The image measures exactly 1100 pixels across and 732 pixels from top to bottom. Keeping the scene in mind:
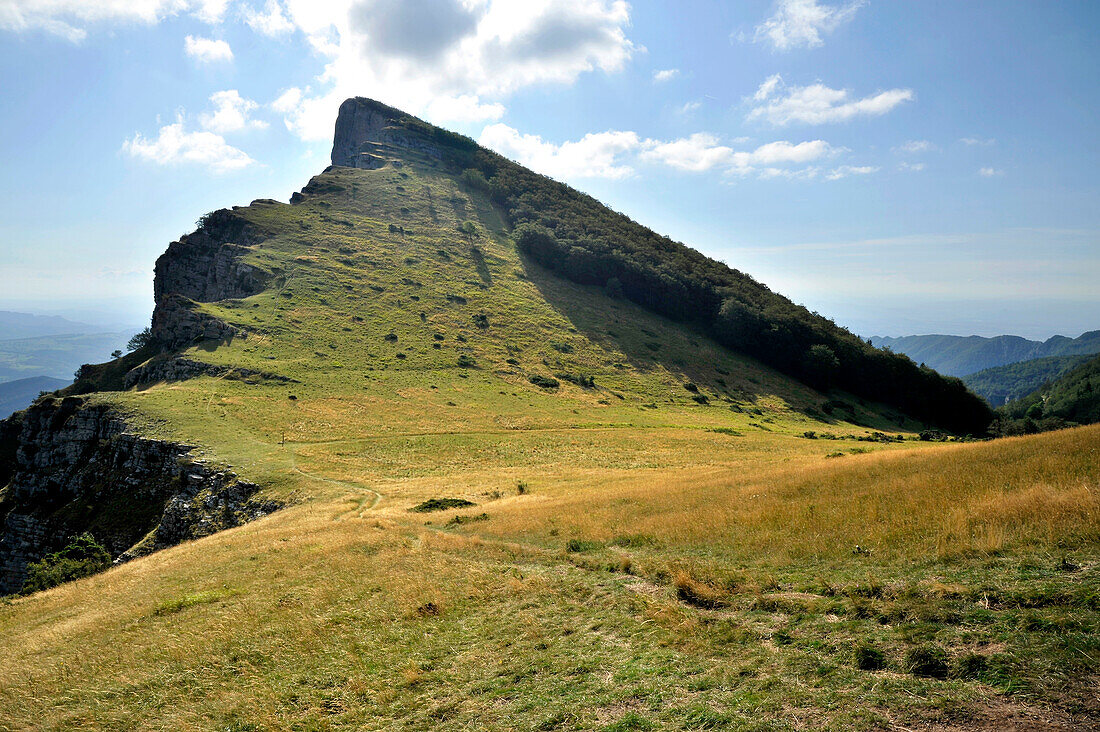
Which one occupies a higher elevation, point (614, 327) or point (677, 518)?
point (614, 327)

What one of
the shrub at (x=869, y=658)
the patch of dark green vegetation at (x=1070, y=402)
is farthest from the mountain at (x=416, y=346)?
the patch of dark green vegetation at (x=1070, y=402)

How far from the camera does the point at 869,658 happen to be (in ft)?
24.6

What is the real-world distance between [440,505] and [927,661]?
1064 inches

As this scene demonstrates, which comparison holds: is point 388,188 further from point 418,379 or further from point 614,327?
point 418,379

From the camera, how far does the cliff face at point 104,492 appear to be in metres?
35.8

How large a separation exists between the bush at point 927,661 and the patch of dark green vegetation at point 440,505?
2566 centimetres

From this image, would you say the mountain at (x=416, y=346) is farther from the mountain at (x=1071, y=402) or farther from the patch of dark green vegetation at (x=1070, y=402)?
the mountain at (x=1071, y=402)

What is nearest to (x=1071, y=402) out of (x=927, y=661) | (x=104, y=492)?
(x=927, y=661)

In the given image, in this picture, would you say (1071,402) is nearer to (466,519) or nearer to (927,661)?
(466,519)

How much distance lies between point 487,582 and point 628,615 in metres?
5.35

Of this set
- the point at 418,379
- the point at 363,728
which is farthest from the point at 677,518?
the point at 418,379

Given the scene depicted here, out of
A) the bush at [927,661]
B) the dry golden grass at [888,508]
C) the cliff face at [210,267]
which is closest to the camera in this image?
the bush at [927,661]

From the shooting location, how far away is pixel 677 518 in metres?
18.3

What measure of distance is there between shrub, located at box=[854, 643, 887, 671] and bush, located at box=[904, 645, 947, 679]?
12.4 inches
